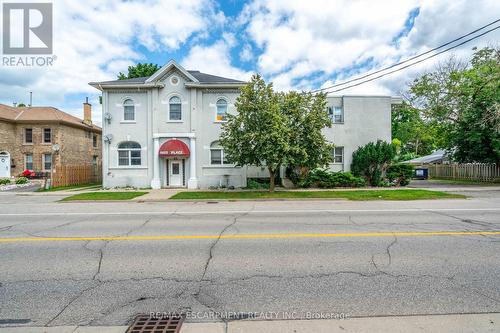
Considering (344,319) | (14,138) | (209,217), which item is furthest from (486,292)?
(14,138)

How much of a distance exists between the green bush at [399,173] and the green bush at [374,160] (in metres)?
0.65

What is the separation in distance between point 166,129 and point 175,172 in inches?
132

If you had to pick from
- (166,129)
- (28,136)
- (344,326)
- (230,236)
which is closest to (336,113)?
(166,129)

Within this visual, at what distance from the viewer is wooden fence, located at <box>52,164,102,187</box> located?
21953 millimetres

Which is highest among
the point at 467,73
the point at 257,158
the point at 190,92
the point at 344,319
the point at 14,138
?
the point at 467,73

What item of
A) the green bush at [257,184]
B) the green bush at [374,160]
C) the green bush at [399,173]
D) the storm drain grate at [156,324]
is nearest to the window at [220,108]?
the green bush at [257,184]

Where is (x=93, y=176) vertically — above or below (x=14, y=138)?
below

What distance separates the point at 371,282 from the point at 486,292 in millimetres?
1512

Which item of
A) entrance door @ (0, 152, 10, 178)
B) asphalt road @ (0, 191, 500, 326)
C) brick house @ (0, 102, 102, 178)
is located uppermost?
brick house @ (0, 102, 102, 178)

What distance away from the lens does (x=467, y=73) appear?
23.8 m

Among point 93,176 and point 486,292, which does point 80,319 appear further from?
point 93,176

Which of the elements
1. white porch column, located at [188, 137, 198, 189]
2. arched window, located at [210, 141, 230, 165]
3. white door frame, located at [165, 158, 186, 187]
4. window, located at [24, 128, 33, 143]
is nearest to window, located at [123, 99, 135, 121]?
white door frame, located at [165, 158, 186, 187]

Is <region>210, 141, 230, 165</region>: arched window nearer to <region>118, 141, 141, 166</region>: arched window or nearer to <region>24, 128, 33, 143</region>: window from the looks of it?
<region>118, 141, 141, 166</region>: arched window

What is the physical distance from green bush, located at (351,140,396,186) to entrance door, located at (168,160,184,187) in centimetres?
1389
